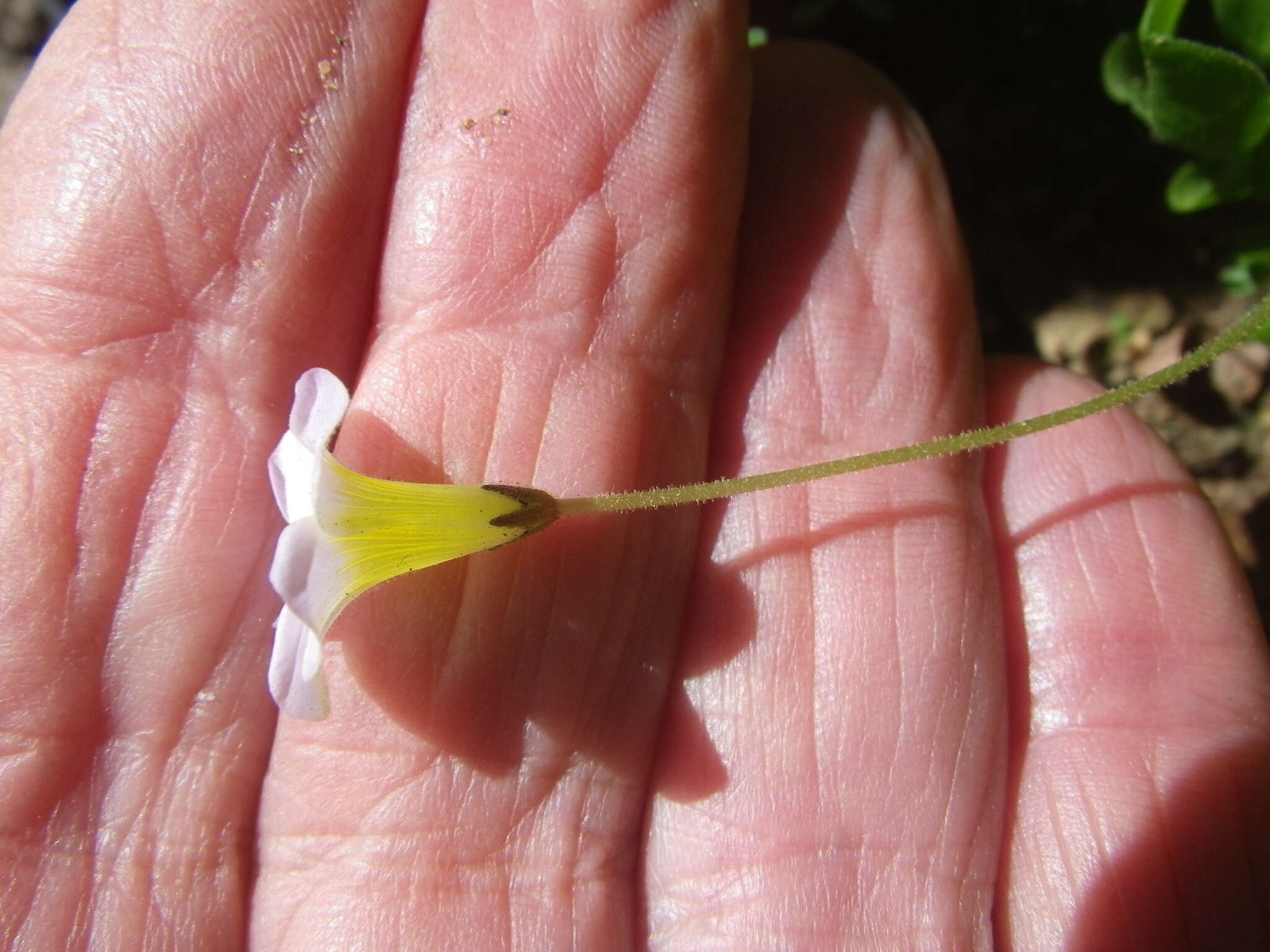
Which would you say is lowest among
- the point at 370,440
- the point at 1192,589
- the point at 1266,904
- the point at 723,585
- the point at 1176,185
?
the point at 1266,904

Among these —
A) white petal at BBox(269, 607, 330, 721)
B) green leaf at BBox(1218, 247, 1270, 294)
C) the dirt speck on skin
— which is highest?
the dirt speck on skin

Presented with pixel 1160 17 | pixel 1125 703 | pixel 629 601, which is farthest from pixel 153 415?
pixel 1160 17

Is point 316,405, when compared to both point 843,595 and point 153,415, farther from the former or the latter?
point 843,595

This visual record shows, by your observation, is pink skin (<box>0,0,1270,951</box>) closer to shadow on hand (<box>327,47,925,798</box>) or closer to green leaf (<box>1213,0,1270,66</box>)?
shadow on hand (<box>327,47,925,798</box>)

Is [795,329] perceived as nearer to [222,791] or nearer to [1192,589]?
[1192,589]

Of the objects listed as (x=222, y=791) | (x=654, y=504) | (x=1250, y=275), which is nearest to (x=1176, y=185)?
(x=1250, y=275)

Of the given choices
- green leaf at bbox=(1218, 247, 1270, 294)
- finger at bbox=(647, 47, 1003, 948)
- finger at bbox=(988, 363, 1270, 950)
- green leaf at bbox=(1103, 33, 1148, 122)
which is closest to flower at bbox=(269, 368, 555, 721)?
Result: finger at bbox=(647, 47, 1003, 948)

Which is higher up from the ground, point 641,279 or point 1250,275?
point 641,279
